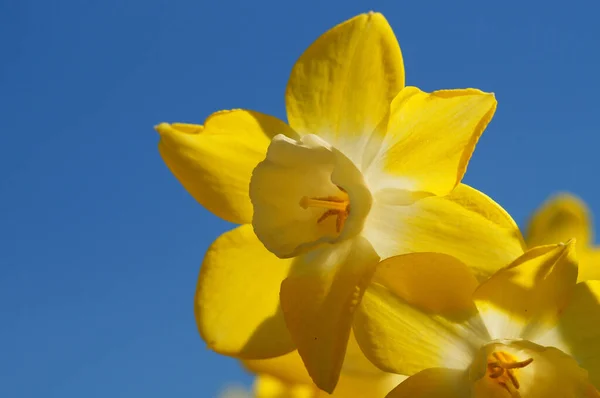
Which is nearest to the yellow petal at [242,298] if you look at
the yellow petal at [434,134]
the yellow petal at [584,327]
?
the yellow petal at [434,134]

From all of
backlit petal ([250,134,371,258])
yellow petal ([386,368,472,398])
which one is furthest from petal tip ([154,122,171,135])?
yellow petal ([386,368,472,398])

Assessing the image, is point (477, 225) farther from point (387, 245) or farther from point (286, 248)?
point (286, 248)

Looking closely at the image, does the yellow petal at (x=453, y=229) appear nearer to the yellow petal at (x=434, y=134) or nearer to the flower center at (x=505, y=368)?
the yellow petal at (x=434, y=134)

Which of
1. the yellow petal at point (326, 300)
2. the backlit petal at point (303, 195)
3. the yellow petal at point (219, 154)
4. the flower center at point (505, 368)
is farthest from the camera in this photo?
the yellow petal at point (219, 154)

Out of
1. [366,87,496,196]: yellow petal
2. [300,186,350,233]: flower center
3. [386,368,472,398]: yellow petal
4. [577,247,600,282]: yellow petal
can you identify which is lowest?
[386,368,472,398]: yellow petal

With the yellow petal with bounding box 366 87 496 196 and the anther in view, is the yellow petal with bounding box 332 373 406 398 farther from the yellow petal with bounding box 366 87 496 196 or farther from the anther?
the yellow petal with bounding box 366 87 496 196

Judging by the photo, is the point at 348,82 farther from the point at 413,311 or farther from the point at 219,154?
the point at 413,311

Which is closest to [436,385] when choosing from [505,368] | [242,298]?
[505,368]
